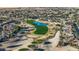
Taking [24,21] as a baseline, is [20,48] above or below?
below

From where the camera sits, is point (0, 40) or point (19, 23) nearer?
point (0, 40)

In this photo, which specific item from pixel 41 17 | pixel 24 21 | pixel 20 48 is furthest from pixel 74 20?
pixel 20 48

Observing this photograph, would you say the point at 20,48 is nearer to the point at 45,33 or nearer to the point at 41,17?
the point at 45,33
